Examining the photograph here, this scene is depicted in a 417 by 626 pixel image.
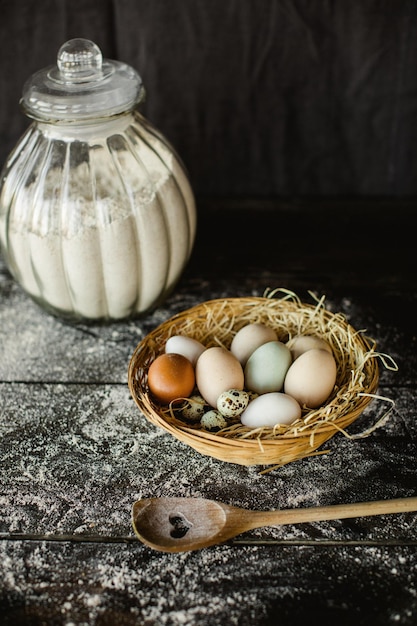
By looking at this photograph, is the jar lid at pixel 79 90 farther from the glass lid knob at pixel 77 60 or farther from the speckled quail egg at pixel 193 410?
the speckled quail egg at pixel 193 410

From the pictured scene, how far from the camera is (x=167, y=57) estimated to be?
1.17 meters

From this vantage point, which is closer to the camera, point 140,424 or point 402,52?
point 140,424

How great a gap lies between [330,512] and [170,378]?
0.23 m

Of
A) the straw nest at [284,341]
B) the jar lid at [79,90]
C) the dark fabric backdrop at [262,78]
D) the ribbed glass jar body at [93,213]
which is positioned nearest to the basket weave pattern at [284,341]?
the straw nest at [284,341]

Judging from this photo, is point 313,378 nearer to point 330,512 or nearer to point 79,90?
point 330,512

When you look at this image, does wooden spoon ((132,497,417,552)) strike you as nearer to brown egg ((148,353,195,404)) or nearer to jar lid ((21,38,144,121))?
brown egg ((148,353,195,404))

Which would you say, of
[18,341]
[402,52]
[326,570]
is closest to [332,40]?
[402,52]

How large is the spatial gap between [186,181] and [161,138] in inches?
2.8

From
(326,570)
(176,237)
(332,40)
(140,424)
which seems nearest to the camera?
(326,570)

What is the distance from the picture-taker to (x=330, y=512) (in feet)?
2.19

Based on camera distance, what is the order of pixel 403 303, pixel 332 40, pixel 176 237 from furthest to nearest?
1. pixel 332 40
2. pixel 403 303
3. pixel 176 237

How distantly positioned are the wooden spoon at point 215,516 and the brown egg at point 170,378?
0.42 ft

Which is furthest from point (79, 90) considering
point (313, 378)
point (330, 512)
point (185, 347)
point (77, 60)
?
point (330, 512)

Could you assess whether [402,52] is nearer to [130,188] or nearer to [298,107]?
[298,107]
